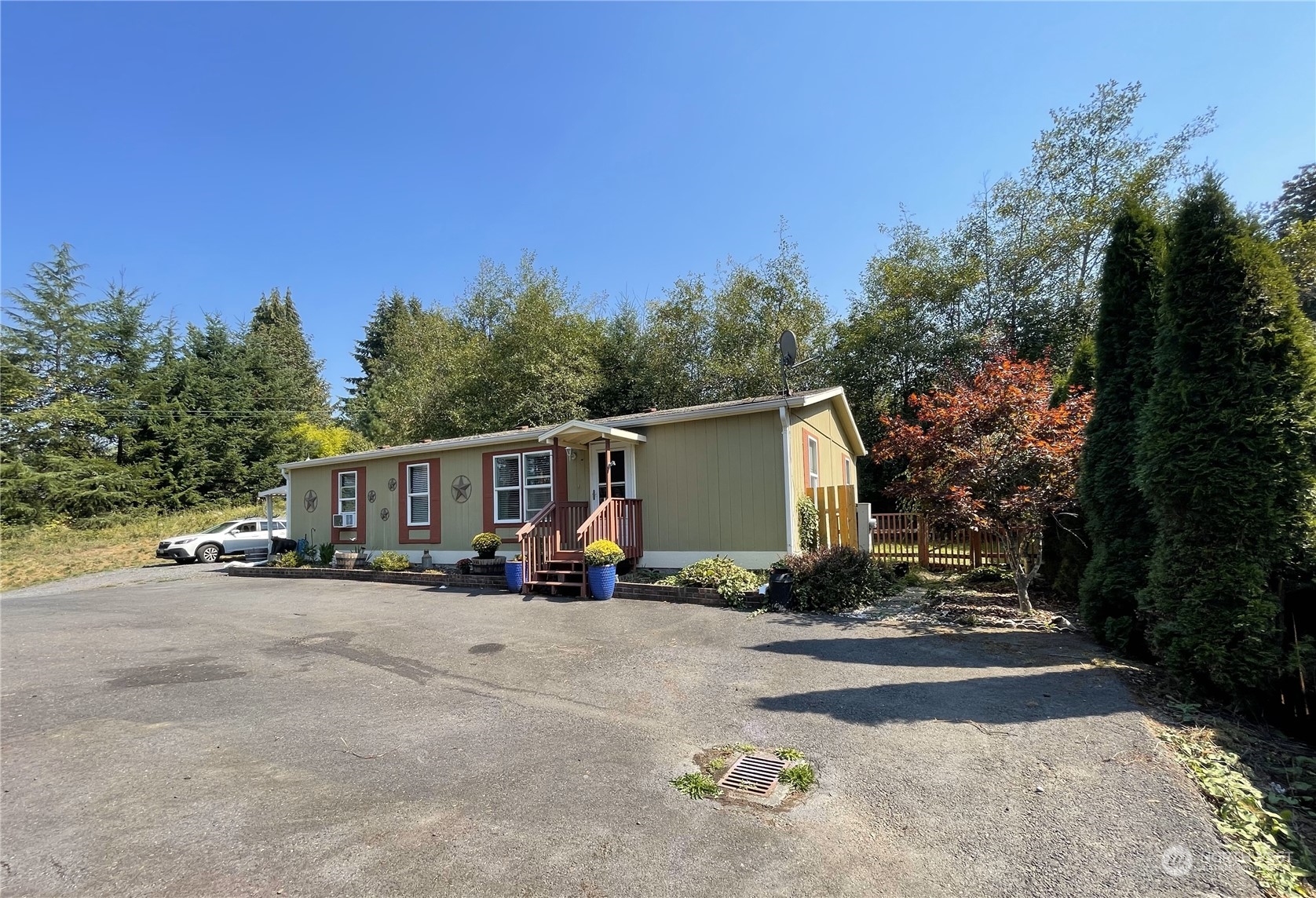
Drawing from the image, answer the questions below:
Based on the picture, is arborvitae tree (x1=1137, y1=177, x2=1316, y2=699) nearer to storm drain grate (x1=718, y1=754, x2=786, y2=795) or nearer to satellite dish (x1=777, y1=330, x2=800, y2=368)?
storm drain grate (x1=718, y1=754, x2=786, y2=795)

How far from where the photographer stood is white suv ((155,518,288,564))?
19141 millimetres

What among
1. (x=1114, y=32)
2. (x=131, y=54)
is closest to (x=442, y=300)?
(x=131, y=54)

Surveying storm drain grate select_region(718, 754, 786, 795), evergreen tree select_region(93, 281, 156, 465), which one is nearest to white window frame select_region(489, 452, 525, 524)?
storm drain grate select_region(718, 754, 786, 795)

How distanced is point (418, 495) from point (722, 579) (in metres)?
9.20

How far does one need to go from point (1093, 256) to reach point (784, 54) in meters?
14.7

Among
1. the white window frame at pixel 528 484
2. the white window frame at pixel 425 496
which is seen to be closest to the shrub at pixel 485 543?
the white window frame at pixel 528 484

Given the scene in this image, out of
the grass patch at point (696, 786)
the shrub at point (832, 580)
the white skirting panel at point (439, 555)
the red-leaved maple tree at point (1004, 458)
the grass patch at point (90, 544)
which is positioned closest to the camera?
the grass patch at point (696, 786)

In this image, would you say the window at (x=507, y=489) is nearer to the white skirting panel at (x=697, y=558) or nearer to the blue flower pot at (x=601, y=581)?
the white skirting panel at (x=697, y=558)

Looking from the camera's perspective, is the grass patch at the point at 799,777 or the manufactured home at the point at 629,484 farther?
the manufactured home at the point at 629,484

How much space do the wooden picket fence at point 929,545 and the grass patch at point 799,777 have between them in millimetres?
7976

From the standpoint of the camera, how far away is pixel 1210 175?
190 inches

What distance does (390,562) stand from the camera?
13195 mm

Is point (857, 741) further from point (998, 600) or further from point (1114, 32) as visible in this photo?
point (1114, 32)

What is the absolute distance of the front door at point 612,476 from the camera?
1155 centimetres
